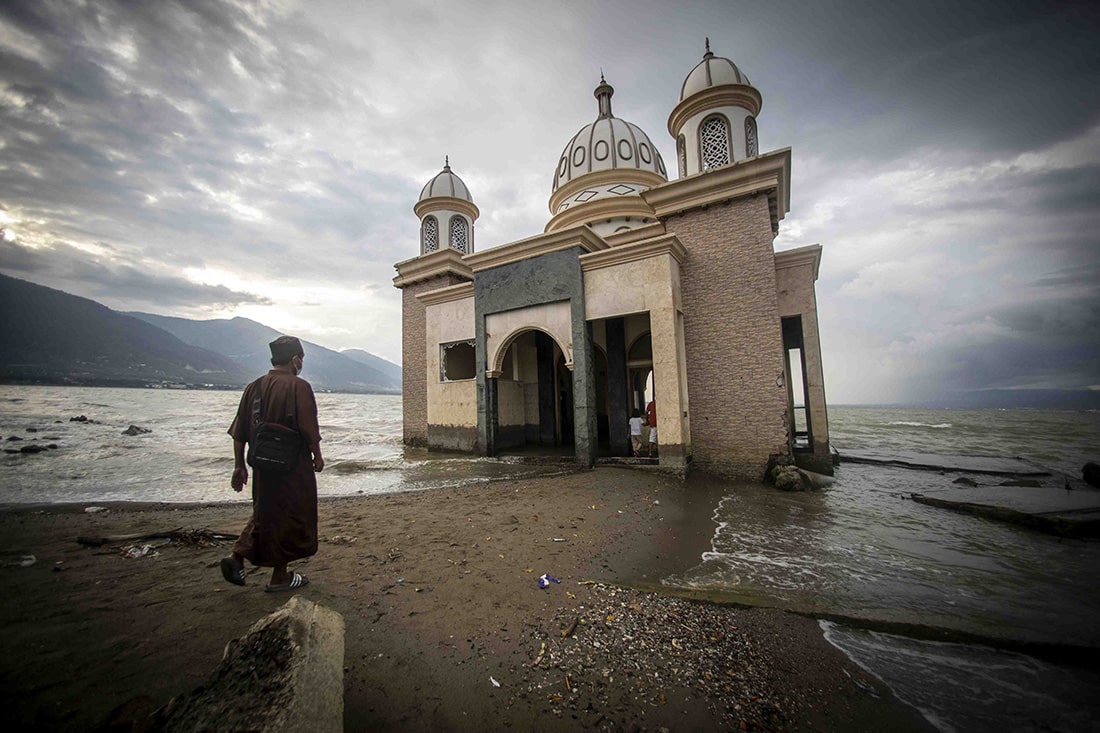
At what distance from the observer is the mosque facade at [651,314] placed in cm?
1049

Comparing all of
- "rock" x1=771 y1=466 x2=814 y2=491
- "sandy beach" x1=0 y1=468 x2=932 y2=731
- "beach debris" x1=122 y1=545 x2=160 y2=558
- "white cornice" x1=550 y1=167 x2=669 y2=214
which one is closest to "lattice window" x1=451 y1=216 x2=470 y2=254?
"white cornice" x1=550 y1=167 x2=669 y2=214

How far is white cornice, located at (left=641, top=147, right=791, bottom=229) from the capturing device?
10672mm

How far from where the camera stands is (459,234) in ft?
63.2

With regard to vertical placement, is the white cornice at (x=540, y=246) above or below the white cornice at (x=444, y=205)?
below

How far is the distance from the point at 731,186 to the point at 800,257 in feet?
11.0

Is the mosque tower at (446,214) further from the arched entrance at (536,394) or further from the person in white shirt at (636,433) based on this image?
the person in white shirt at (636,433)

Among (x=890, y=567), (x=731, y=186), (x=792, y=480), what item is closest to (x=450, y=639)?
(x=890, y=567)

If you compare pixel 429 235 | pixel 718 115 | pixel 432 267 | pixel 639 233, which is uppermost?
pixel 718 115

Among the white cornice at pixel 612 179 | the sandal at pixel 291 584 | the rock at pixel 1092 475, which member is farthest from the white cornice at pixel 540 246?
the rock at pixel 1092 475

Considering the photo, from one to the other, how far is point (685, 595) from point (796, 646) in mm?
898

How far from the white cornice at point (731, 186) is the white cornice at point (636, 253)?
1497mm

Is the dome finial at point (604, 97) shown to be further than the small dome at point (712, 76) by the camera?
Yes

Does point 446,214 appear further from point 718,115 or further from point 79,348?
point 79,348

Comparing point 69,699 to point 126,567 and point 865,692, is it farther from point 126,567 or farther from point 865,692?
point 865,692
